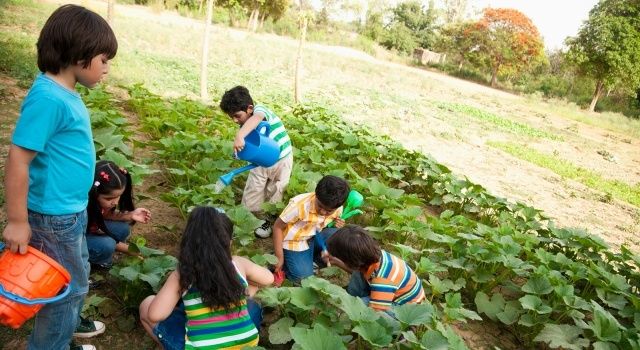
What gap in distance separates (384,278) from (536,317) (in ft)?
4.05

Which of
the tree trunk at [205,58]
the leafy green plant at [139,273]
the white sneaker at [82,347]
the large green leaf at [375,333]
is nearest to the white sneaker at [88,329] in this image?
the white sneaker at [82,347]

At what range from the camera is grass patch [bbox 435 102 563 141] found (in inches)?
511

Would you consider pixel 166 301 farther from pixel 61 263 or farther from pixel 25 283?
pixel 25 283

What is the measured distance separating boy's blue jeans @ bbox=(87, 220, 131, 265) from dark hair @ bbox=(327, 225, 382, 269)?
1290 mm

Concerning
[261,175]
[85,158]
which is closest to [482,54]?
[261,175]

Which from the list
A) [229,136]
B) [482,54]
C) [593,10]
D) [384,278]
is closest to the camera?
[384,278]

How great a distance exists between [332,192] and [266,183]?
117 centimetres

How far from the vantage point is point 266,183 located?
155 inches

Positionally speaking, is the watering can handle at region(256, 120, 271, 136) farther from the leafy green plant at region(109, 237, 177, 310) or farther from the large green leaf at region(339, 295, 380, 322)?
the large green leaf at region(339, 295, 380, 322)

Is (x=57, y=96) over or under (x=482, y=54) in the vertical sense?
under

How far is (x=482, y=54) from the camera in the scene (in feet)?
91.0

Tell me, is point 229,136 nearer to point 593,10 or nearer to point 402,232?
point 402,232

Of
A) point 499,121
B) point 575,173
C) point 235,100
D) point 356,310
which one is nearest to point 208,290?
point 356,310

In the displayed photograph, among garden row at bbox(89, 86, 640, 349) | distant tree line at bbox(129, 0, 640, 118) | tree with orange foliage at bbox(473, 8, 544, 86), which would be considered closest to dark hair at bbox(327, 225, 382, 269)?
garden row at bbox(89, 86, 640, 349)
